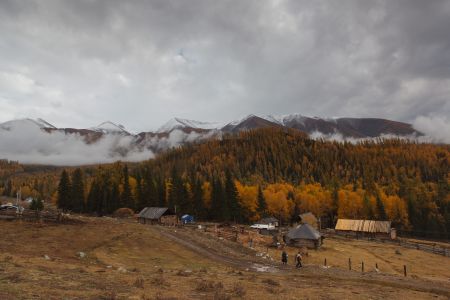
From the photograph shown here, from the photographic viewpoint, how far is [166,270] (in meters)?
35.7

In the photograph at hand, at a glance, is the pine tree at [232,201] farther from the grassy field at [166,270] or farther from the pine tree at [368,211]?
the grassy field at [166,270]

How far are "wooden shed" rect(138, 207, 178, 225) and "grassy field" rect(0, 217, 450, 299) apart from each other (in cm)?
2820

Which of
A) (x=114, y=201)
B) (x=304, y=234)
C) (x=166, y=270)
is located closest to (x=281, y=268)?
(x=166, y=270)

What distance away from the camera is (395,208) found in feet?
445

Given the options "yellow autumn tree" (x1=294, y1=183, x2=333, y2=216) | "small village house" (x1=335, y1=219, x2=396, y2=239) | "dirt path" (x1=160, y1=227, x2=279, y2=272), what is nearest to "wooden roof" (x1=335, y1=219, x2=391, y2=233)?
"small village house" (x1=335, y1=219, x2=396, y2=239)

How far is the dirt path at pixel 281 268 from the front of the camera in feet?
115

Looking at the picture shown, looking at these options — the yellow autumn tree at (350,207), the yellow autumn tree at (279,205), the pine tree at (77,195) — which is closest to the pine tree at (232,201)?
the yellow autumn tree at (279,205)

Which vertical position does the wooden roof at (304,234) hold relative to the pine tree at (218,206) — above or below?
below

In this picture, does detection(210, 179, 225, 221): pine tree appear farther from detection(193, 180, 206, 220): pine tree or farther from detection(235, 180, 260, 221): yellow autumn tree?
detection(235, 180, 260, 221): yellow autumn tree

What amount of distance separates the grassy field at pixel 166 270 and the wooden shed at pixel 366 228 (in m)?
35.1

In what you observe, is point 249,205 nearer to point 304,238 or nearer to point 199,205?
point 199,205

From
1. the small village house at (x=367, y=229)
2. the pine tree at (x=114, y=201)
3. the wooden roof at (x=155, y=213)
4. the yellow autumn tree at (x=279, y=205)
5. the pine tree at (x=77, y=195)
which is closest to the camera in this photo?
the wooden roof at (x=155, y=213)

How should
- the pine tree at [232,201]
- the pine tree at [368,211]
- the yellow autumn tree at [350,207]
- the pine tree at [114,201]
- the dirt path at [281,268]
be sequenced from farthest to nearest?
the yellow autumn tree at [350,207], the pine tree at [368,211], the pine tree at [114,201], the pine tree at [232,201], the dirt path at [281,268]

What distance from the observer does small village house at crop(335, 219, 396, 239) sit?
109 m
